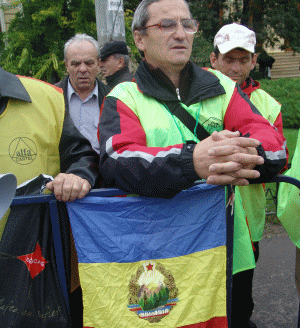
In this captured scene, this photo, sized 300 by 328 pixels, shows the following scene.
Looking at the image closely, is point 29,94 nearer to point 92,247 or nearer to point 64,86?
point 92,247

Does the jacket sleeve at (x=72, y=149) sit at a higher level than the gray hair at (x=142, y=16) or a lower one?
lower

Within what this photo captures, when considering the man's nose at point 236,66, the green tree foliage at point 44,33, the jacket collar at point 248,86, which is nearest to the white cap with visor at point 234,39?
the man's nose at point 236,66

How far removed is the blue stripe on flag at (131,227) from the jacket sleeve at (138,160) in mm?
103

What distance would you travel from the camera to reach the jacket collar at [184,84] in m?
1.77

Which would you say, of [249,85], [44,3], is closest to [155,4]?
[249,85]

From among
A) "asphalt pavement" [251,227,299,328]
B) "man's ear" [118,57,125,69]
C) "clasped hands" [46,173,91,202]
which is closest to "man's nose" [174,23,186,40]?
"clasped hands" [46,173,91,202]

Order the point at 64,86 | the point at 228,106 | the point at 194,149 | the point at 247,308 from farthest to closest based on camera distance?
the point at 64,86 < the point at 247,308 < the point at 228,106 < the point at 194,149

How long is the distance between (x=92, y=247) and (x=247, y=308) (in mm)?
1529

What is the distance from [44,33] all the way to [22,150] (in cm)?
756

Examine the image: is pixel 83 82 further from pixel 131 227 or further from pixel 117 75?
pixel 131 227

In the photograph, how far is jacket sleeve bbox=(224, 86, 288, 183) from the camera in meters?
1.58

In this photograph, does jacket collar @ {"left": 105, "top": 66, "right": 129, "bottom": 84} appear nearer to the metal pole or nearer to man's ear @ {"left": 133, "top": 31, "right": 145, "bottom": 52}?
the metal pole

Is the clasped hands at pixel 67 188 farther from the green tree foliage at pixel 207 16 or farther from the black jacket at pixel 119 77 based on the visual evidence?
the green tree foliage at pixel 207 16

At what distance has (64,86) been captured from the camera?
381 cm
